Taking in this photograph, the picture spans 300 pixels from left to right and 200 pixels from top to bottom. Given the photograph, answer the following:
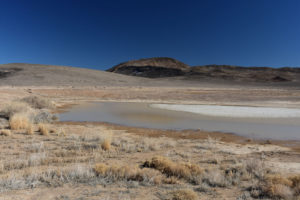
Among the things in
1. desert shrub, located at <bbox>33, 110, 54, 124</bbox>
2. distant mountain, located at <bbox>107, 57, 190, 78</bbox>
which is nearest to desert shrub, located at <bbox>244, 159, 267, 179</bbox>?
desert shrub, located at <bbox>33, 110, 54, 124</bbox>

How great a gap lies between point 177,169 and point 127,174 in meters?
1.16

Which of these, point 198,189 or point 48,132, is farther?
point 48,132

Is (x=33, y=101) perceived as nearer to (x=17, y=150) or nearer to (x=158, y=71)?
(x=17, y=150)

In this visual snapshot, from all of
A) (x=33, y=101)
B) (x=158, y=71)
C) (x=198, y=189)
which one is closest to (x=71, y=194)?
(x=198, y=189)

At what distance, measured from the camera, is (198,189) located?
4191 millimetres

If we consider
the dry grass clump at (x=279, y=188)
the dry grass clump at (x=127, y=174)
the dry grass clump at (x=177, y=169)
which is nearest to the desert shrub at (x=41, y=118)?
the dry grass clump at (x=127, y=174)

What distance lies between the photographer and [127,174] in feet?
15.5

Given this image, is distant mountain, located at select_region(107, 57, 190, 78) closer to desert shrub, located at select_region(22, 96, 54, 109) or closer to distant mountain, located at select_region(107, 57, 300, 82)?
distant mountain, located at select_region(107, 57, 300, 82)

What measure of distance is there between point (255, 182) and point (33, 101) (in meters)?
20.4

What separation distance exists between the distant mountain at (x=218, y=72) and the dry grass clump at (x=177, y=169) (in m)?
109

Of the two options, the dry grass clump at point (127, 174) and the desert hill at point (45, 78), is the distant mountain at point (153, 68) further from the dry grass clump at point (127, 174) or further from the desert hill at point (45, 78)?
the dry grass clump at point (127, 174)

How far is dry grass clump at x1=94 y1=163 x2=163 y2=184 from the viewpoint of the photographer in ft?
15.0

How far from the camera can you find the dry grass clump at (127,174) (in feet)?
15.0

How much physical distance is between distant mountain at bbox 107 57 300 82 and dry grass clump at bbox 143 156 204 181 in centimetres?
10867
